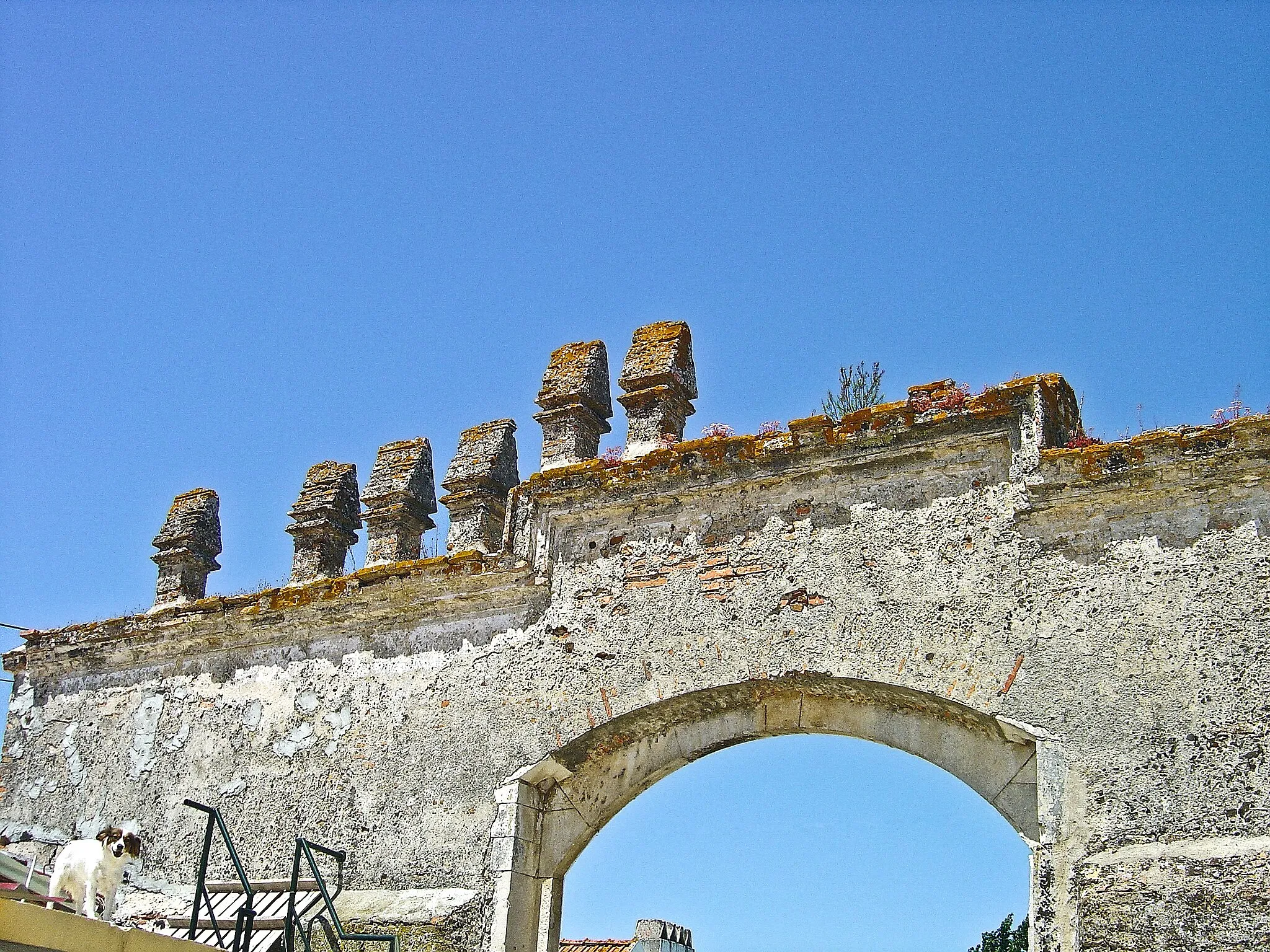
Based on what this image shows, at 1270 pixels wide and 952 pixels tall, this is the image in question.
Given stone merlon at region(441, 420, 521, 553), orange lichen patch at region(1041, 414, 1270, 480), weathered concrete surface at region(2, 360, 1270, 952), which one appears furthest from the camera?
stone merlon at region(441, 420, 521, 553)

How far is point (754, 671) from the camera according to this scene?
7.69 metres

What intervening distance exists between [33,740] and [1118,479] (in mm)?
7825

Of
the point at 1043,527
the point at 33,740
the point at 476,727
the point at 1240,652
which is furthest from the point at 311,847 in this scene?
the point at 1240,652

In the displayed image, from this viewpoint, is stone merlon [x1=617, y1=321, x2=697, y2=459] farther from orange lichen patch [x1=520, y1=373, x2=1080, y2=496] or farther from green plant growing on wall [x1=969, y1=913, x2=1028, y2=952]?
green plant growing on wall [x1=969, y1=913, x2=1028, y2=952]

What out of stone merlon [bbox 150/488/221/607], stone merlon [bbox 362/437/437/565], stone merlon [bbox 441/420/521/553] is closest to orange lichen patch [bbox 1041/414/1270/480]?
stone merlon [bbox 441/420/521/553]

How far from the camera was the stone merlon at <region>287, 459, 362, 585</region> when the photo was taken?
9836mm

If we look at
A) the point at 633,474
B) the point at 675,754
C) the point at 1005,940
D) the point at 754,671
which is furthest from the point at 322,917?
the point at 1005,940

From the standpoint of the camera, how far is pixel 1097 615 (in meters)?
6.93

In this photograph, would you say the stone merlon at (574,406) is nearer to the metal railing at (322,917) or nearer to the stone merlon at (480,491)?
the stone merlon at (480,491)

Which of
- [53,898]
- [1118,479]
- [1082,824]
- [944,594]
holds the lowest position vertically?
[53,898]

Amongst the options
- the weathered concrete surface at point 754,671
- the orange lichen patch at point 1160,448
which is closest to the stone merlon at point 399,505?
the weathered concrete surface at point 754,671

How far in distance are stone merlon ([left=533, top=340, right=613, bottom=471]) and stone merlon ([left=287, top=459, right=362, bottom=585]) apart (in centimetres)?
174

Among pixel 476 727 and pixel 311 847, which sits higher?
pixel 476 727

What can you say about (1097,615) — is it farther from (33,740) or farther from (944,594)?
(33,740)
